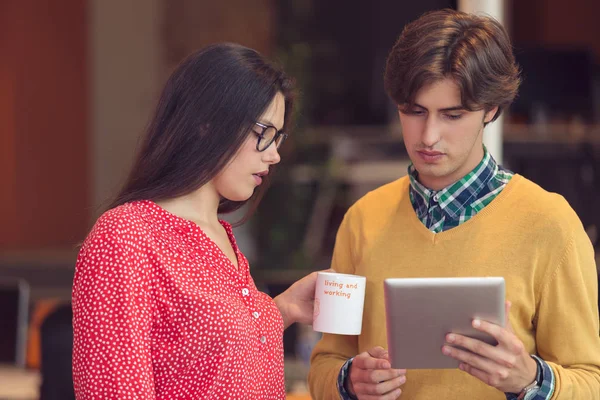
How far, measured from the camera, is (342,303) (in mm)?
1922

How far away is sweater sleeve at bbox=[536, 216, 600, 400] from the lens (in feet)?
5.94

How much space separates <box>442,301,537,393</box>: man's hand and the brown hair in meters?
0.47

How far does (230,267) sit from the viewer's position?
6.00 feet

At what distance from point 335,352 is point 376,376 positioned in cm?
29

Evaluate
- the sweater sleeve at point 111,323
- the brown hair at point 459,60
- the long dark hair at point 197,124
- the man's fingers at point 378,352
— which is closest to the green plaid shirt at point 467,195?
the brown hair at point 459,60

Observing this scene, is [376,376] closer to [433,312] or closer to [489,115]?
[433,312]

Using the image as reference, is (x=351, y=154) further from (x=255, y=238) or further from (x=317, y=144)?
(x=255, y=238)

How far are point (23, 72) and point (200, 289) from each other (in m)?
8.93

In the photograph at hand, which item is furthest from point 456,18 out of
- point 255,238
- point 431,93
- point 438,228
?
point 255,238

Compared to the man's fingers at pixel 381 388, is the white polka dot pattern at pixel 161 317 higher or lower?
higher

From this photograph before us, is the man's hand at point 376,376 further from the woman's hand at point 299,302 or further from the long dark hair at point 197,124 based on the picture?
the long dark hair at point 197,124

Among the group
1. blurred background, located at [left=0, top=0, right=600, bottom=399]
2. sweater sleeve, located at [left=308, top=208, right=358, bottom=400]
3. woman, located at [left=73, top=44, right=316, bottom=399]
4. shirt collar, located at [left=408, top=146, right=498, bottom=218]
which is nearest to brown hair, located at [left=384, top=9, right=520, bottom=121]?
shirt collar, located at [left=408, top=146, right=498, bottom=218]

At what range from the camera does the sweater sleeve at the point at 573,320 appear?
71.3 inches

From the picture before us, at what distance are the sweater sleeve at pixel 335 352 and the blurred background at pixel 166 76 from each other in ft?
17.0
